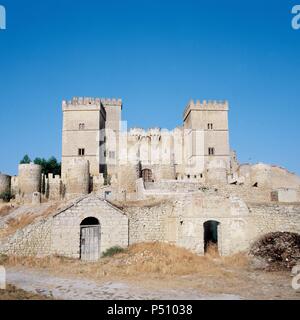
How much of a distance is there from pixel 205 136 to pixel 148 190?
18.5 meters

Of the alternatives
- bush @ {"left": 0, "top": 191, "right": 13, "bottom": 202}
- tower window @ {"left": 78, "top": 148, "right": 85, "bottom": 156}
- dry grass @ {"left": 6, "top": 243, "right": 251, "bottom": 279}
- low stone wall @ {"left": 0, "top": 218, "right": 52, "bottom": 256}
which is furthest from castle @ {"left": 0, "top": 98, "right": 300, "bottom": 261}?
dry grass @ {"left": 6, "top": 243, "right": 251, "bottom": 279}

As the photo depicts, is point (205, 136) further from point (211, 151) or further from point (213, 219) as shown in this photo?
point (213, 219)

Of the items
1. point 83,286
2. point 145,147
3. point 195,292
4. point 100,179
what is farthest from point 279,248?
point 145,147

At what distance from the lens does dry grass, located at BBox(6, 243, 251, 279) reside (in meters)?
14.5

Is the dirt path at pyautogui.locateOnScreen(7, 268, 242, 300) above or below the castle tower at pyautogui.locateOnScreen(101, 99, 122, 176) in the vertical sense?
below

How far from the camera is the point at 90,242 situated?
699 inches

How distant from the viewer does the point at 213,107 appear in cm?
4356

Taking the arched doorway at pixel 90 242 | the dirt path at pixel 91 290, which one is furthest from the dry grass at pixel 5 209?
the dirt path at pixel 91 290

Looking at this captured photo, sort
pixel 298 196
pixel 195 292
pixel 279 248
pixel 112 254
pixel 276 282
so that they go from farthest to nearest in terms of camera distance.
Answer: pixel 298 196, pixel 112 254, pixel 279 248, pixel 276 282, pixel 195 292

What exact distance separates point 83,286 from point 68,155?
2960 cm

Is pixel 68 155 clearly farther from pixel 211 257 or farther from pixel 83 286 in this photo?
pixel 83 286

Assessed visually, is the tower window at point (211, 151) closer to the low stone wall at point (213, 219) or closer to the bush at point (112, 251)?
the low stone wall at point (213, 219)

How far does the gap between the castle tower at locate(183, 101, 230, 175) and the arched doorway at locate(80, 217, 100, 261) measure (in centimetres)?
2419

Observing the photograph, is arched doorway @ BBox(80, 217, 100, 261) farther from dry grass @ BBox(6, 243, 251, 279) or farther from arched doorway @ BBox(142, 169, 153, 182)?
arched doorway @ BBox(142, 169, 153, 182)
